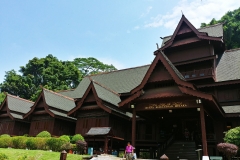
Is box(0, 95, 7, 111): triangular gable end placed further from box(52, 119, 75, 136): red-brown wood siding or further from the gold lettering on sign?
the gold lettering on sign

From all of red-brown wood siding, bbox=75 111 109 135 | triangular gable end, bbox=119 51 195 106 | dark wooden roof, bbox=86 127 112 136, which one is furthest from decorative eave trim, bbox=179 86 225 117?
red-brown wood siding, bbox=75 111 109 135

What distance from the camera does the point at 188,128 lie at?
21828 mm

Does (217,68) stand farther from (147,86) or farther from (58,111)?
(58,111)

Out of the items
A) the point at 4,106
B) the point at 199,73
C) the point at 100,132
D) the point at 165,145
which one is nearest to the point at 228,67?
the point at 199,73

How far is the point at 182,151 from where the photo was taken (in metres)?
18.3

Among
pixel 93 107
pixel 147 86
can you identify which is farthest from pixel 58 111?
pixel 147 86

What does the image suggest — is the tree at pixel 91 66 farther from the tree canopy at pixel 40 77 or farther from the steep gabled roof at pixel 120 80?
the steep gabled roof at pixel 120 80

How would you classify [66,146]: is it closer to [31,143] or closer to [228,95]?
[31,143]

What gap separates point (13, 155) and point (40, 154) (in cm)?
237

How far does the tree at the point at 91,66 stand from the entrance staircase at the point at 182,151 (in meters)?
51.4

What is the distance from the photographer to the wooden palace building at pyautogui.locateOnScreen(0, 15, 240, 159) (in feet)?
57.5

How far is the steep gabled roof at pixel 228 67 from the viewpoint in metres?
21.7

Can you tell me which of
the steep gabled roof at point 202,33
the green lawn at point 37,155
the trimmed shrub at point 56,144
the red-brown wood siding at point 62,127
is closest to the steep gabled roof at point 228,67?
the steep gabled roof at point 202,33

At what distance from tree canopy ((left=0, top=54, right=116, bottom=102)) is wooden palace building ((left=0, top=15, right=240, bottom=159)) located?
28310 millimetres
